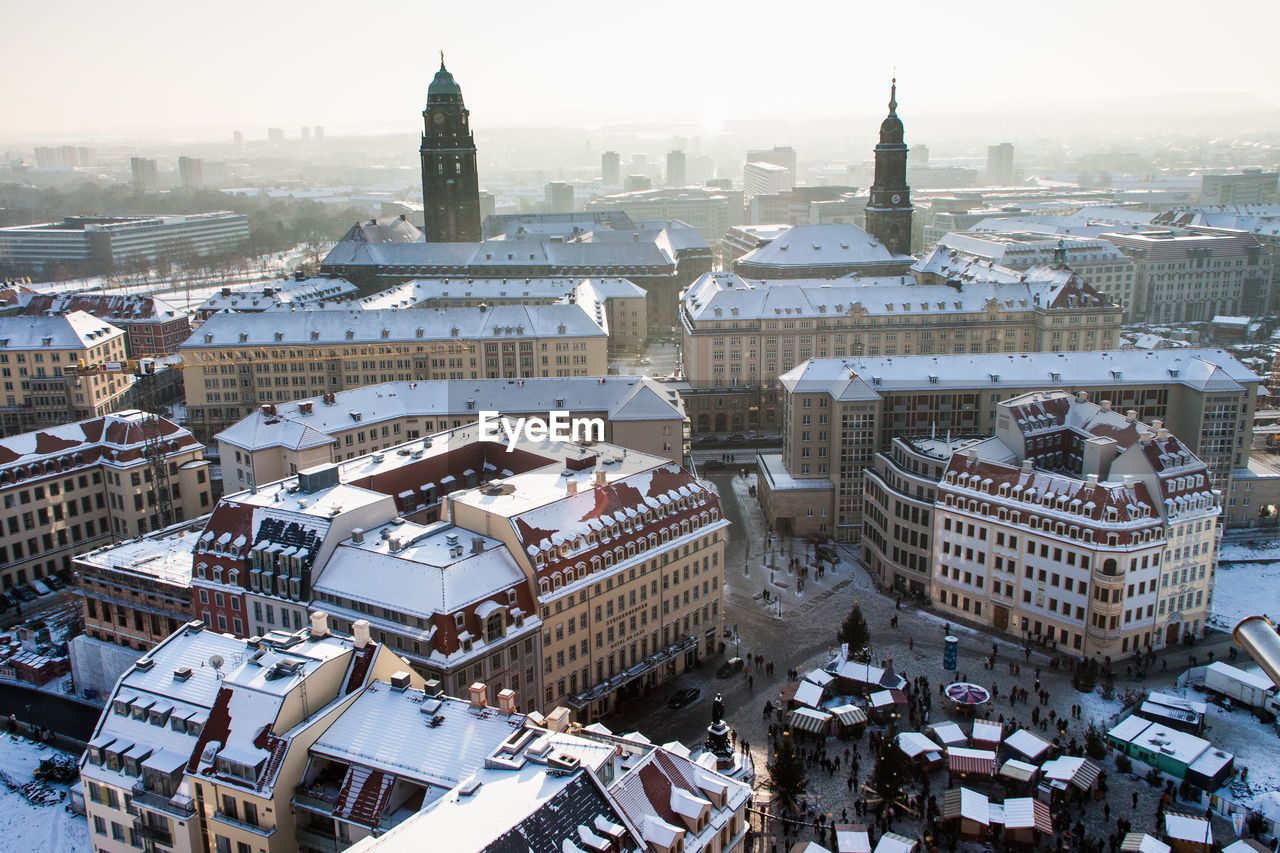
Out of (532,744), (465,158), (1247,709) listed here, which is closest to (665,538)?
(532,744)

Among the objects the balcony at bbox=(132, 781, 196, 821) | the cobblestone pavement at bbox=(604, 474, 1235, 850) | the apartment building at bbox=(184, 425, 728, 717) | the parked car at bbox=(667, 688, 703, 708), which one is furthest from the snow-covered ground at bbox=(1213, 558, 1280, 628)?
the balcony at bbox=(132, 781, 196, 821)

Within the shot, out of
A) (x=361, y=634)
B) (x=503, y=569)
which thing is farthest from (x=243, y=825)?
(x=503, y=569)

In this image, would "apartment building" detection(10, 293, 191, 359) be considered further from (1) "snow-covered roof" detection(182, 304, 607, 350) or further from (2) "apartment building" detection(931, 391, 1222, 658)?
(2) "apartment building" detection(931, 391, 1222, 658)

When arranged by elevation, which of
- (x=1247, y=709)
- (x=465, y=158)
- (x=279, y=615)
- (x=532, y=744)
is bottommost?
(x=1247, y=709)

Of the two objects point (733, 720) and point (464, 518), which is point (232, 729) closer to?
point (464, 518)

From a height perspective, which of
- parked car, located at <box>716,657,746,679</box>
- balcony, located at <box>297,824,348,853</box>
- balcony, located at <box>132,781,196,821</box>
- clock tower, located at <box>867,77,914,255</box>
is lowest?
parked car, located at <box>716,657,746,679</box>
